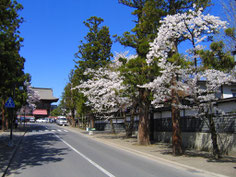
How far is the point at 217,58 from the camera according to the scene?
10039 millimetres

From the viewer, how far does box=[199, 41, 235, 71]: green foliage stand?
31.7 feet

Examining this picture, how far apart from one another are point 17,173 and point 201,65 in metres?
8.80

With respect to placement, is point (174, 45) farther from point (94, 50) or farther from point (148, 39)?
point (94, 50)

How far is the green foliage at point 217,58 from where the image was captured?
966 centimetres

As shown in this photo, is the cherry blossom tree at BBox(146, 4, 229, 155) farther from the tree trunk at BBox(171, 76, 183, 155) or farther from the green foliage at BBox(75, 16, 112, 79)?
the green foliage at BBox(75, 16, 112, 79)

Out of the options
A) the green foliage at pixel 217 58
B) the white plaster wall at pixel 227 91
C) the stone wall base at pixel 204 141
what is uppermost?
the green foliage at pixel 217 58

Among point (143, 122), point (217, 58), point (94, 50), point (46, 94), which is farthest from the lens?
point (46, 94)

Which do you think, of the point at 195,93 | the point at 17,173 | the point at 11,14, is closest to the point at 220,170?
the point at 195,93

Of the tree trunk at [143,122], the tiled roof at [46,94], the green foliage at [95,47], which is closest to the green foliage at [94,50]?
the green foliage at [95,47]

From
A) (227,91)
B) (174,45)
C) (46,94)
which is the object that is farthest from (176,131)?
(46,94)

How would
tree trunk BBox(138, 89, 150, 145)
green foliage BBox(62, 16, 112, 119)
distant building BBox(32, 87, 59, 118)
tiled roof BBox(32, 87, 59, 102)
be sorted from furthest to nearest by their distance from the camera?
distant building BBox(32, 87, 59, 118)
tiled roof BBox(32, 87, 59, 102)
green foliage BBox(62, 16, 112, 119)
tree trunk BBox(138, 89, 150, 145)

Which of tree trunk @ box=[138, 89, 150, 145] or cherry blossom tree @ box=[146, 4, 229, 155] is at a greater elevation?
cherry blossom tree @ box=[146, 4, 229, 155]

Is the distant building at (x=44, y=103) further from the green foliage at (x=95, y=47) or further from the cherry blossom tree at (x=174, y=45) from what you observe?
the cherry blossom tree at (x=174, y=45)

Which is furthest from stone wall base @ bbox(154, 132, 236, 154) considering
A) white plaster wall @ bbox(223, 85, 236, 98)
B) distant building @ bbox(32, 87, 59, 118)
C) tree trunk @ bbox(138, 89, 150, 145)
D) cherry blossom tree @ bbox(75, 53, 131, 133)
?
distant building @ bbox(32, 87, 59, 118)
